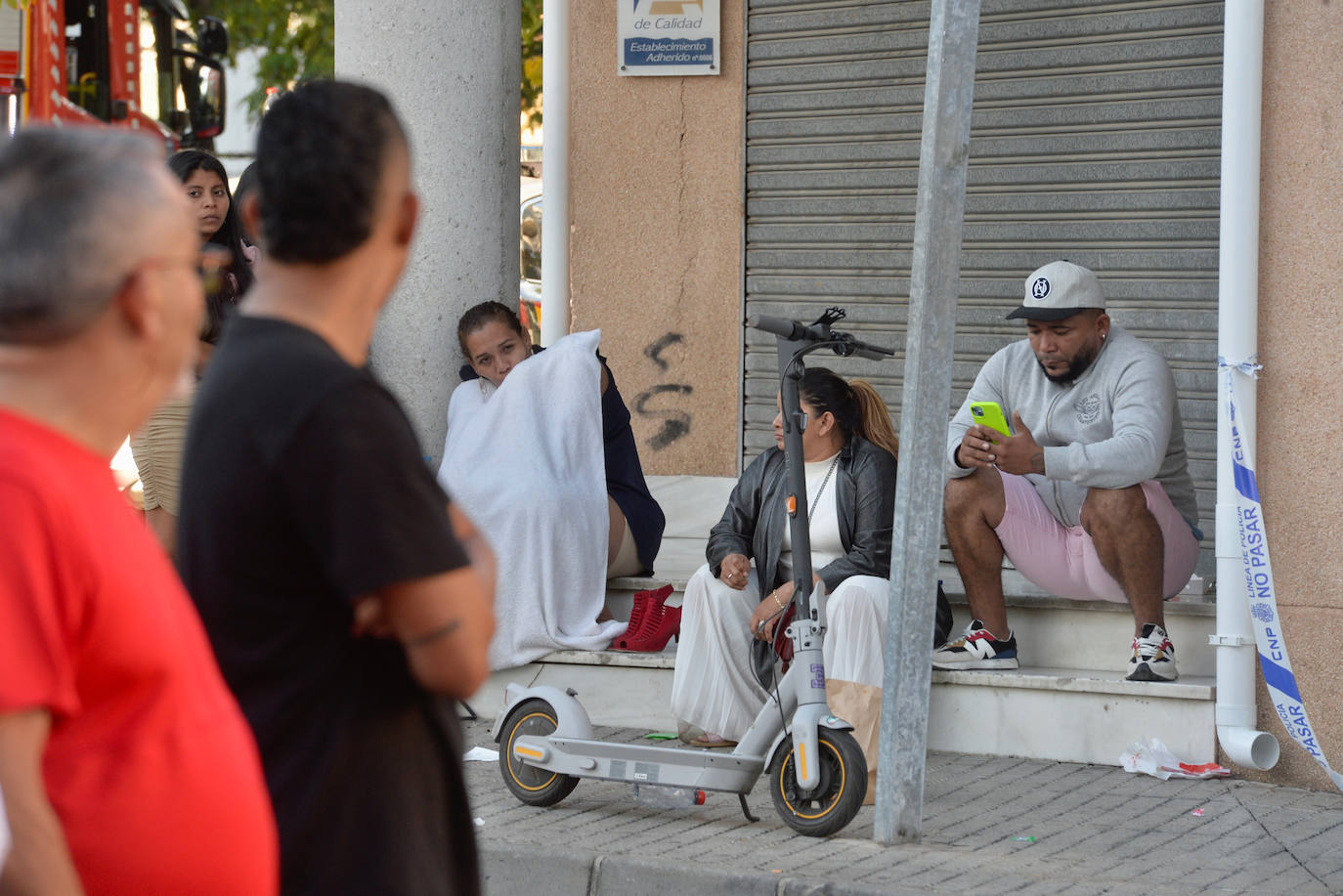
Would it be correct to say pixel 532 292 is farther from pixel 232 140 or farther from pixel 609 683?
pixel 232 140

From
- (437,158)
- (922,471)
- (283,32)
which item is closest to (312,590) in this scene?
(922,471)

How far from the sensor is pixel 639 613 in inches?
265

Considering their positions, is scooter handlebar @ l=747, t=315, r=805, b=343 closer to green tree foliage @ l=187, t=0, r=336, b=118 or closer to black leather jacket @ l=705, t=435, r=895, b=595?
black leather jacket @ l=705, t=435, r=895, b=595

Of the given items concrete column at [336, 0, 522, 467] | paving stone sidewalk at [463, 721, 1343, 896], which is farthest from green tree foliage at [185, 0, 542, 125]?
paving stone sidewalk at [463, 721, 1343, 896]

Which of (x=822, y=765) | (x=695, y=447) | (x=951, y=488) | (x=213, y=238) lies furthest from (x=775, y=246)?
(x=822, y=765)

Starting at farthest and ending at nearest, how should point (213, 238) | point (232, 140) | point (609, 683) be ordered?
point (232, 140), point (609, 683), point (213, 238)

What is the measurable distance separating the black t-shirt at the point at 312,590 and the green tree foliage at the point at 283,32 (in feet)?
55.1

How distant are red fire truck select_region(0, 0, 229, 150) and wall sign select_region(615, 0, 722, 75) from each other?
3.12 metres

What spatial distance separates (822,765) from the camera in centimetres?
493

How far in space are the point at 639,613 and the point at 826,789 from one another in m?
1.92

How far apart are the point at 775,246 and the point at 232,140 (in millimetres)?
28555

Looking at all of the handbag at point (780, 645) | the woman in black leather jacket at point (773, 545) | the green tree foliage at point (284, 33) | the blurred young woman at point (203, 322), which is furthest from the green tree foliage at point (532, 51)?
the handbag at point (780, 645)

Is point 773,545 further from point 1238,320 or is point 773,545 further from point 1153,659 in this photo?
point 1238,320

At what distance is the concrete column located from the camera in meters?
7.41
